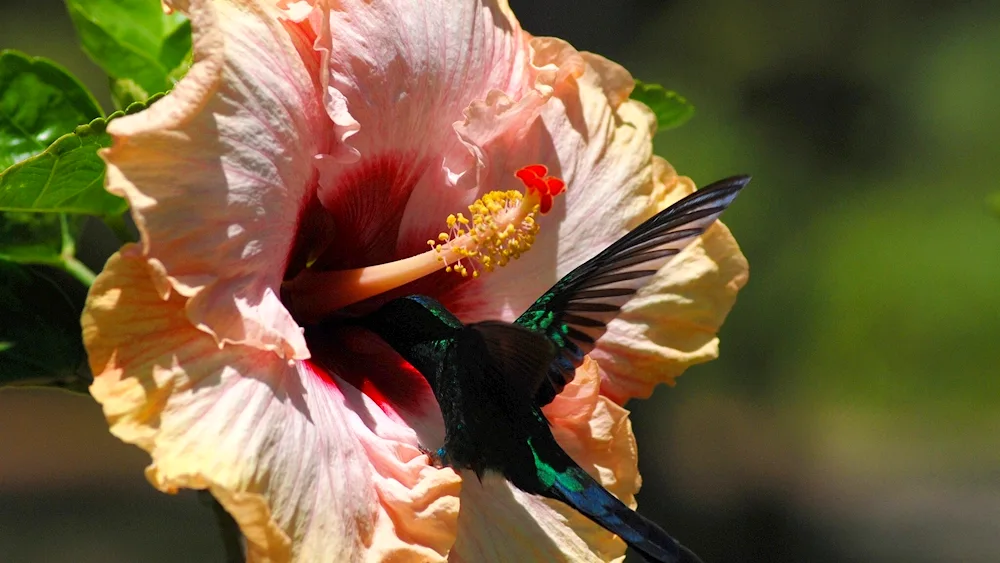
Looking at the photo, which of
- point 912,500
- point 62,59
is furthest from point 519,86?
point 912,500

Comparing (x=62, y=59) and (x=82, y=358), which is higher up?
(x=82, y=358)

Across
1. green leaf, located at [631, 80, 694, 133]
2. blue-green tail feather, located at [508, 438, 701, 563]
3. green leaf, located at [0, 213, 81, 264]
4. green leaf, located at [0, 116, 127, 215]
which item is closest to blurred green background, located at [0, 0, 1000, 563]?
green leaf, located at [631, 80, 694, 133]

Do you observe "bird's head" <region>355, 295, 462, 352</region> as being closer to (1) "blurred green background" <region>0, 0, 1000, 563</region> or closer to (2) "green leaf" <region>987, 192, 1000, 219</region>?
(2) "green leaf" <region>987, 192, 1000, 219</region>

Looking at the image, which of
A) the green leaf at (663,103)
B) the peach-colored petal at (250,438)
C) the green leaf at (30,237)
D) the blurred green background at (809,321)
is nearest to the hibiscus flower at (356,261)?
the peach-colored petal at (250,438)

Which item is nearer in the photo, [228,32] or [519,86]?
[228,32]

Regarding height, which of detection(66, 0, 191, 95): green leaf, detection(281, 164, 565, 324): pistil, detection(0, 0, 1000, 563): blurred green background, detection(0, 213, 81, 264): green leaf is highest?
detection(66, 0, 191, 95): green leaf

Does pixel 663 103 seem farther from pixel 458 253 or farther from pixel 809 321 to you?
pixel 809 321

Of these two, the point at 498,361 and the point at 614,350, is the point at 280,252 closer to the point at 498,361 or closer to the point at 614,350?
the point at 498,361
